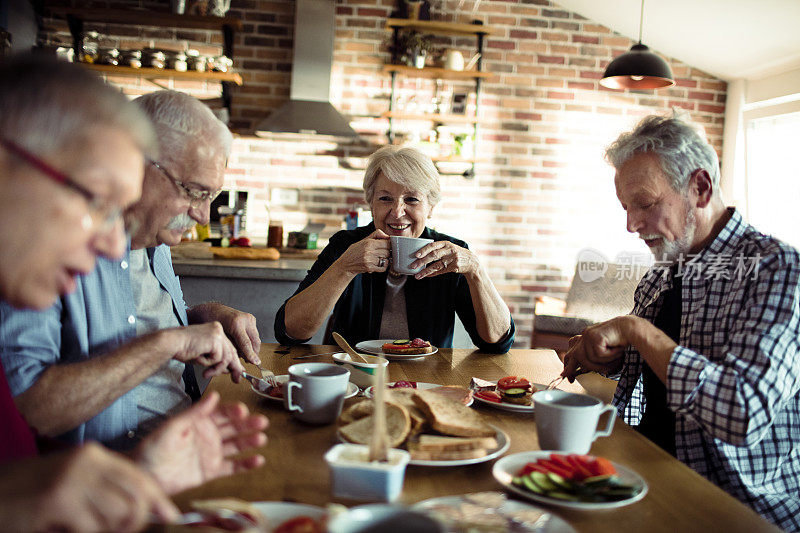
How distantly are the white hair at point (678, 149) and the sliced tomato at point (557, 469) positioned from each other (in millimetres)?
849

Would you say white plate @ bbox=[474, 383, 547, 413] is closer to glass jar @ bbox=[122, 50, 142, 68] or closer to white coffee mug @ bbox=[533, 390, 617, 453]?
white coffee mug @ bbox=[533, 390, 617, 453]

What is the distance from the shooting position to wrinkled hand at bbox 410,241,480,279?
71.5 inches

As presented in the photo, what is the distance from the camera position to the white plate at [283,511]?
759 millimetres

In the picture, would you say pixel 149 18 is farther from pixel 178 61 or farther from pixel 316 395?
pixel 316 395

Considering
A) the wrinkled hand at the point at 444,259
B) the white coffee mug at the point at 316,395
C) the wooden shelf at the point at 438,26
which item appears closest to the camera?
the white coffee mug at the point at 316,395

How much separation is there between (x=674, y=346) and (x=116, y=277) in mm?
1142

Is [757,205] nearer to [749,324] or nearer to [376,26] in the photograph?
[376,26]

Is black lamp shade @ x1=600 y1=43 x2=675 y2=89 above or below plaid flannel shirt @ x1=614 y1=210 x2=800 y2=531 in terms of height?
above

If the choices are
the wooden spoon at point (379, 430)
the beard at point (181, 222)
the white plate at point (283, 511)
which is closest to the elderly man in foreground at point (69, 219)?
the white plate at point (283, 511)

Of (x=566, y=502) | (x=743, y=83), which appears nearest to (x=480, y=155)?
(x=743, y=83)

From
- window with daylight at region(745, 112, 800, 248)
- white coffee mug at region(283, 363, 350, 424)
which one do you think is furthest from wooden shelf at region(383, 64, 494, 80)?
white coffee mug at region(283, 363, 350, 424)

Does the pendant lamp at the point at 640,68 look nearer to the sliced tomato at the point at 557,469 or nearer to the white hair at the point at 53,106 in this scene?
the sliced tomato at the point at 557,469

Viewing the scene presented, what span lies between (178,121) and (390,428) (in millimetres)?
826

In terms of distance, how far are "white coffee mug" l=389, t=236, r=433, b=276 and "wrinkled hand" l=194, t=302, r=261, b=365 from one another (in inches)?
17.8
